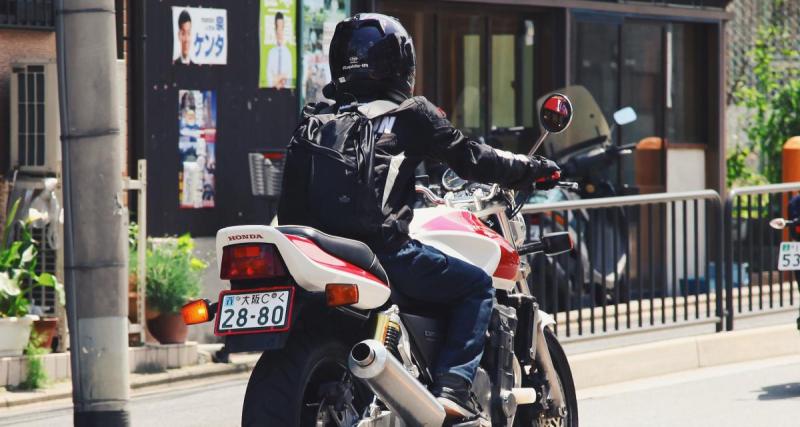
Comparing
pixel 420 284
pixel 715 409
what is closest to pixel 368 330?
pixel 420 284

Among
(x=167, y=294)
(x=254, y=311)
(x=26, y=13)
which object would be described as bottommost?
(x=167, y=294)

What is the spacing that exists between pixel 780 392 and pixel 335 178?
4867 mm

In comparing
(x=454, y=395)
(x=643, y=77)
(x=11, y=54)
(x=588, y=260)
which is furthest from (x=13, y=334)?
(x=643, y=77)

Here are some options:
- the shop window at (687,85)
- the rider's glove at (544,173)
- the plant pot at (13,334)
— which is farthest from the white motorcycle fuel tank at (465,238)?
the shop window at (687,85)

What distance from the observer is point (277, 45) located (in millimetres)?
14109

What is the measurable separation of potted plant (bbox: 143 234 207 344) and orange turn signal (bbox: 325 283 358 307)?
6.42 meters

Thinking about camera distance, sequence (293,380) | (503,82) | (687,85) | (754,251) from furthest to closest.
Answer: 1. (687,85)
2. (503,82)
3. (754,251)
4. (293,380)

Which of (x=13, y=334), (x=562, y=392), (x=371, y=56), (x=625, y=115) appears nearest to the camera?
(x=371, y=56)

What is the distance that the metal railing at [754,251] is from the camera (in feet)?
39.3

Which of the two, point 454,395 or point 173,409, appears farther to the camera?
point 173,409

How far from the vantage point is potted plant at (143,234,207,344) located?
12.0m

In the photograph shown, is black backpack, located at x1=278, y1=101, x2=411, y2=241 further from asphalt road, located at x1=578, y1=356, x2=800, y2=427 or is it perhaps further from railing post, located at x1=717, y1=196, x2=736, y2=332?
railing post, located at x1=717, y1=196, x2=736, y2=332

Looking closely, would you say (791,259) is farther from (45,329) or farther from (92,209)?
(92,209)

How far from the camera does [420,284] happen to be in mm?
6270
